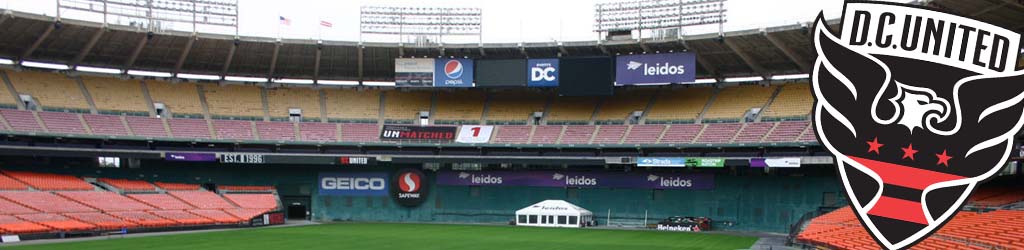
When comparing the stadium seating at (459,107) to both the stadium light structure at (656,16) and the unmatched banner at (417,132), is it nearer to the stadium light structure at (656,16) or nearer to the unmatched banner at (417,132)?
the unmatched banner at (417,132)

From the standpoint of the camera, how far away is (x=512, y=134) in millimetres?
49156

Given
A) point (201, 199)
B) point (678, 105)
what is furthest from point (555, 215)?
point (201, 199)

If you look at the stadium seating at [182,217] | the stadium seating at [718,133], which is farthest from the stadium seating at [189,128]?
the stadium seating at [718,133]

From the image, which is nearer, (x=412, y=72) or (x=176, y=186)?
(x=176, y=186)

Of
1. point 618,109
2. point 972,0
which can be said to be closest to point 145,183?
point 618,109

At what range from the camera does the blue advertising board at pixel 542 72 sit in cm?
4778

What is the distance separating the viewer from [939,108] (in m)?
5.46

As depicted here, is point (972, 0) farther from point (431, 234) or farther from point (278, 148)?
point (278, 148)

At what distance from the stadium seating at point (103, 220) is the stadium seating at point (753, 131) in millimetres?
30987

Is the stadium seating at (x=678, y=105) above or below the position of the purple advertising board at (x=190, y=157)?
above

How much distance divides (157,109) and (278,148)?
7628 millimetres

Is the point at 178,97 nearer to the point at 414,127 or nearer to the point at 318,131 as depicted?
the point at 318,131

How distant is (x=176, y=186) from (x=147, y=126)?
3.79 meters

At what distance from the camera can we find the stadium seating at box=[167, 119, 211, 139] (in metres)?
46.3
